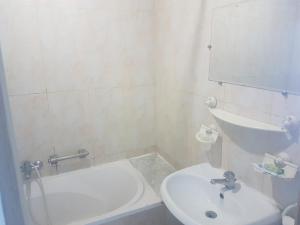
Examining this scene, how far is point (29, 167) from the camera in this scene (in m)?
1.91

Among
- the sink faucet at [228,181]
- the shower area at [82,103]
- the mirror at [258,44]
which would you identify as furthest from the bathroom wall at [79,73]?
the sink faucet at [228,181]

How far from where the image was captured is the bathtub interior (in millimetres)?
1975

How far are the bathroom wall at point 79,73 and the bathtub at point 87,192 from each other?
6.8 inches

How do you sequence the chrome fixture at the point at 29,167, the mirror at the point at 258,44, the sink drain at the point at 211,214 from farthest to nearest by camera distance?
the chrome fixture at the point at 29,167 < the sink drain at the point at 211,214 < the mirror at the point at 258,44

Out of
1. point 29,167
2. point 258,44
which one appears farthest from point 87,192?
point 258,44

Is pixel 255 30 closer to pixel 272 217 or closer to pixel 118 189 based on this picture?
pixel 272 217

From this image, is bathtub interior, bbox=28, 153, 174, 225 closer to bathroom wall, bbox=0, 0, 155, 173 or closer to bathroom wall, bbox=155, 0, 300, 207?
bathroom wall, bbox=0, 0, 155, 173

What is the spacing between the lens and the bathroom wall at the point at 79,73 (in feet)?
5.89

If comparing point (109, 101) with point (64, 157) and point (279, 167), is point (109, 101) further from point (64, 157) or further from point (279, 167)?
point (279, 167)

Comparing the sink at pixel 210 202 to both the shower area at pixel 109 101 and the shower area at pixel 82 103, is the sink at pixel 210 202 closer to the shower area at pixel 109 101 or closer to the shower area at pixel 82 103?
the shower area at pixel 109 101

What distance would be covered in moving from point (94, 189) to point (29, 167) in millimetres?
588

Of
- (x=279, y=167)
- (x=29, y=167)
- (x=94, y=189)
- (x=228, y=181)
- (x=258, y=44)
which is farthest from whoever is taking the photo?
(x=94, y=189)

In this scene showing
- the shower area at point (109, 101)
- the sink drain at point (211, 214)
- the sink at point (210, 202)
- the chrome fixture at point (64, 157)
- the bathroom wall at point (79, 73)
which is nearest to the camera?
the sink at point (210, 202)

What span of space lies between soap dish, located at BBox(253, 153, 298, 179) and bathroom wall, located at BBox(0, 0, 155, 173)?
1359 millimetres
